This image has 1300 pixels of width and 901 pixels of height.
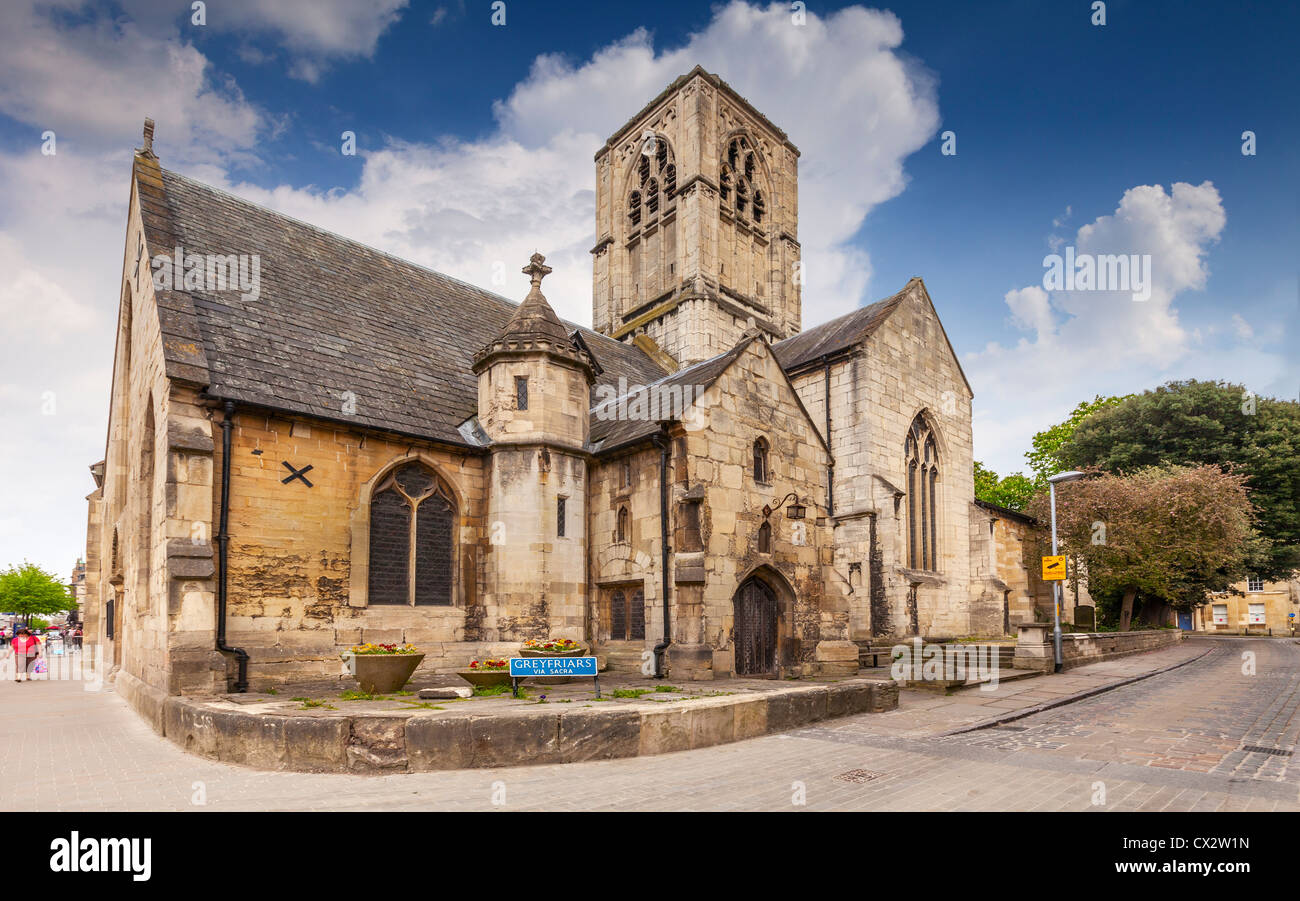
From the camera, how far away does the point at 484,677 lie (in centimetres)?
1109

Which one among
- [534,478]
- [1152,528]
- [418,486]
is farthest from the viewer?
[1152,528]

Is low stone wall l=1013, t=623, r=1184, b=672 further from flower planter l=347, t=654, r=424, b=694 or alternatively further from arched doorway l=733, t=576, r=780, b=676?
flower planter l=347, t=654, r=424, b=694

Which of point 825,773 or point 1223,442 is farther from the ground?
point 1223,442

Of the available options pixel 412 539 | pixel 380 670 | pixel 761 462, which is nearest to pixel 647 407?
pixel 761 462

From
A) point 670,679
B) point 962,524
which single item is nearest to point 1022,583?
point 962,524

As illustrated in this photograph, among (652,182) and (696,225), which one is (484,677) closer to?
(696,225)

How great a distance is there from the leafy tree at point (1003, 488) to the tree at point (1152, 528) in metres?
A: 17.9

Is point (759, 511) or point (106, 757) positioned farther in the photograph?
point (759, 511)

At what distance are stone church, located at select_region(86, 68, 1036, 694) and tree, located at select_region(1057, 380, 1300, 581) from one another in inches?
895

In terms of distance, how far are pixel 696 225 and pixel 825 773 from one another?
88.6ft

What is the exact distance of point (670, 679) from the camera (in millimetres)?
13508

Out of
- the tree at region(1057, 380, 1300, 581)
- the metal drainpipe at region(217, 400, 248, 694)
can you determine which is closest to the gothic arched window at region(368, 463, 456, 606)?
the metal drainpipe at region(217, 400, 248, 694)

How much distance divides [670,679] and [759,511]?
376 cm

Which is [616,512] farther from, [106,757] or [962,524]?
[962,524]
